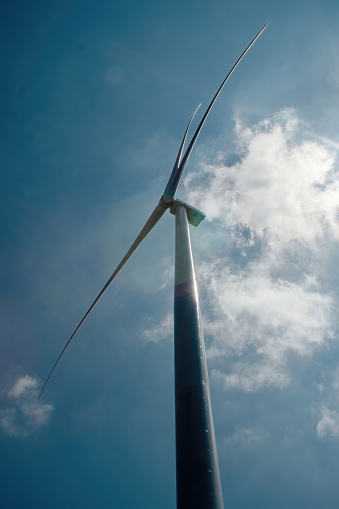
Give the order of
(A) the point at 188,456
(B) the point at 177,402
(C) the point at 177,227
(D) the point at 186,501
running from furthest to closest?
(C) the point at 177,227
(B) the point at 177,402
(A) the point at 188,456
(D) the point at 186,501

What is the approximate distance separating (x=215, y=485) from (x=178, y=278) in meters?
5.84

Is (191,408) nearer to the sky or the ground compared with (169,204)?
nearer to the ground

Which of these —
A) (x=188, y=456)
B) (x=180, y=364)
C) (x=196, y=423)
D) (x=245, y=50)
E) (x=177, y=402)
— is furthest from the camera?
(x=245, y=50)

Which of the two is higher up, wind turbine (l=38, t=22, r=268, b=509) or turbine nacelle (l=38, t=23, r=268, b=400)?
turbine nacelle (l=38, t=23, r=268, b=400)

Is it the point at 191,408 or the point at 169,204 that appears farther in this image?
the point at 169,204

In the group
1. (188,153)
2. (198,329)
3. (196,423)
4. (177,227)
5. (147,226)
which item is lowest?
(196,423)

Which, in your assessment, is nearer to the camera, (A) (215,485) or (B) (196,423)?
(A) (215,485)

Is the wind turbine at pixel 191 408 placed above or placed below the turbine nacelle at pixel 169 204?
below

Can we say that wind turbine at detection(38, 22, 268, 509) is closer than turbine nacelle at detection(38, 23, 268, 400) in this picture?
Yes

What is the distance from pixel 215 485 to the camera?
6.02 meters

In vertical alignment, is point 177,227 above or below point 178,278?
above

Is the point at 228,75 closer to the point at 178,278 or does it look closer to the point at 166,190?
the point at 166,190

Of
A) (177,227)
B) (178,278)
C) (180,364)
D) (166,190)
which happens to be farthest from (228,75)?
(180,364)

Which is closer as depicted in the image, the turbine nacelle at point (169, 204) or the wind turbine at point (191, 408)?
the wind turbine at point (191, 408)
